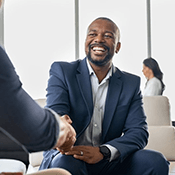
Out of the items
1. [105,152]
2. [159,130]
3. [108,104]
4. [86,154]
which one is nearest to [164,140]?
[159,130]

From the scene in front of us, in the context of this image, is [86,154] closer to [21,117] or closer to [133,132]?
[133,132]

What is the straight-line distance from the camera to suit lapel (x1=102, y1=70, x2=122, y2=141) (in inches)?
69.3

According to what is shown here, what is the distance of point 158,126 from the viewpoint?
237 cm

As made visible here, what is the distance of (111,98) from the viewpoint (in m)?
1.82

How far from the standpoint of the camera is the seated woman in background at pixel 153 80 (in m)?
3.97

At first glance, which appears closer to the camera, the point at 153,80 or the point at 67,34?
the point at 153,80

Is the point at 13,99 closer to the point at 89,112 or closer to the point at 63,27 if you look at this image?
the point at 89,112

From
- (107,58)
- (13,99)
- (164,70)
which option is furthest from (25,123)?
(164,70)

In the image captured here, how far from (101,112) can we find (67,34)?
13.4 ft

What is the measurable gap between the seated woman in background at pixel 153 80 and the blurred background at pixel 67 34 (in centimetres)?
137

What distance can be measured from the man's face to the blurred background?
12.3 ft

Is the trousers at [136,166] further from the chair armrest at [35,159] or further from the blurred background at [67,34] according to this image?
the blurred background at [67,34]

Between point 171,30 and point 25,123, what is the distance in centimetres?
548

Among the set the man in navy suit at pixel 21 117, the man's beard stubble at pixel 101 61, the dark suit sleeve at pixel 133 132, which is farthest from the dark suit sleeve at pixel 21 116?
the man's beard stubble at pixel 101 61
